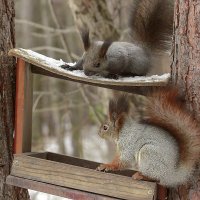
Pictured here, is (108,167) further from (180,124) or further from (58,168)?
(180,124)

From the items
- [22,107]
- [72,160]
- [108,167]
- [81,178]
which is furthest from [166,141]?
[22,107]

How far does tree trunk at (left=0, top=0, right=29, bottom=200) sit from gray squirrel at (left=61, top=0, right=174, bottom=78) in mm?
301

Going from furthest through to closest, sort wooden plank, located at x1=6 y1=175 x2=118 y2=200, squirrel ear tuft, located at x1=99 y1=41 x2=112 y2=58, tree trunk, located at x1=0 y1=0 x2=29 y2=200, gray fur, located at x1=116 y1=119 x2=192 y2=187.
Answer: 1. squirrel ear tuft, located at x1=99 y1=41 x2=112 y2=58
2. tree trunk, located at x1=0 y1=0 x2=29 y2=200
3. wooden plank, located at x1=6 y1=175 x2=118 y2=200
4. gray fur, located at x1=116 y1=119 x2=192 y2=187

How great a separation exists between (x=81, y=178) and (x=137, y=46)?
1151mm

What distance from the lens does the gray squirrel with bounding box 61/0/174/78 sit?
280 centimetres

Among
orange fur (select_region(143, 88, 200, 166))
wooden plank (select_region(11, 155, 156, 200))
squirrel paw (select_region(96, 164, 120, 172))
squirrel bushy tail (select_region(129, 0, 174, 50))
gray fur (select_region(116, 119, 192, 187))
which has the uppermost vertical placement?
squirrel bushy tail (select_region(129, 0, 174, 50))

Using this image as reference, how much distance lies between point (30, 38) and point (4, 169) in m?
6.10

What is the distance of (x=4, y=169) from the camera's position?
2678 millimetres

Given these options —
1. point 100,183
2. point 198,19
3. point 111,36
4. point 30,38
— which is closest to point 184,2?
point 198,19

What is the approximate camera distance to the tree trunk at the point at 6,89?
8.59 feet

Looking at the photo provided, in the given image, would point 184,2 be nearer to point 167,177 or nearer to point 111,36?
point 167,177

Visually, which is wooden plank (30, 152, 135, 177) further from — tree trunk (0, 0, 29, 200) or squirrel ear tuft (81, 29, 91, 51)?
squirrel ear tuft (81, 29, 91, 51)

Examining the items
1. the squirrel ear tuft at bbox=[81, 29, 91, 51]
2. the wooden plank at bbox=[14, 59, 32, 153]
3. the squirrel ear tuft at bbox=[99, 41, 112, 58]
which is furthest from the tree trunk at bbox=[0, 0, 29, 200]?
the squirrel ear tuft at bbox=[99, 41, 112, 58]

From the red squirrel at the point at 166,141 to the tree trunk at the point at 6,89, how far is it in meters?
0.76
